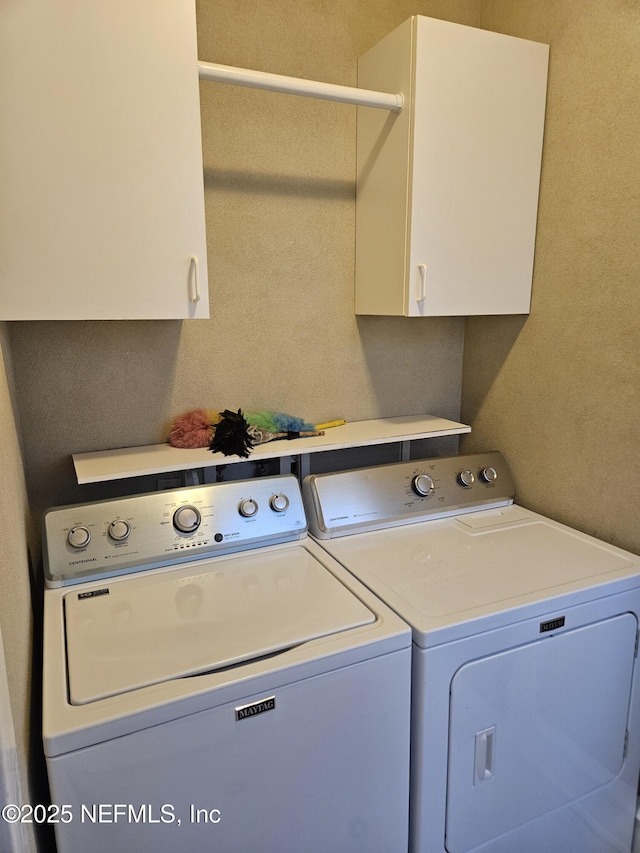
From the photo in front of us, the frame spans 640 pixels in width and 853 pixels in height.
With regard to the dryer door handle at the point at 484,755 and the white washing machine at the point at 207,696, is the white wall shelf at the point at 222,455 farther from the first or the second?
the dryer door handle at the point at 484,755

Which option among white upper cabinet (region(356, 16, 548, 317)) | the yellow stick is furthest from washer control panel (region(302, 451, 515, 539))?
white upper cabinet (region(356, 16, 548, 317))

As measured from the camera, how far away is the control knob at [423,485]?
1.79 metres

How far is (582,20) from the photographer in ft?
5.20

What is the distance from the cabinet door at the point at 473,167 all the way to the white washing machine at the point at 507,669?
657 millimetres

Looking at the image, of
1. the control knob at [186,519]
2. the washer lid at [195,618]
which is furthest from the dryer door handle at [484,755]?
the control knob at [186,519]

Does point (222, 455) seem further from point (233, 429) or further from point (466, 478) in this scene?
point (466, 478)

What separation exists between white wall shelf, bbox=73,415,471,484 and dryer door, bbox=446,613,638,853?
2.48 feet

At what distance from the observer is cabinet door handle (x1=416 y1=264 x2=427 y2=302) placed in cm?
166

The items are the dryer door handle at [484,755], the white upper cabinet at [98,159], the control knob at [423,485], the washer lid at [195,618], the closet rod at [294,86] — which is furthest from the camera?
the control knob at [423,485]

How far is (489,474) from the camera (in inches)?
76.2

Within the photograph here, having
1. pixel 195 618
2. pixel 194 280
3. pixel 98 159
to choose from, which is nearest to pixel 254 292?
pixel 194 280

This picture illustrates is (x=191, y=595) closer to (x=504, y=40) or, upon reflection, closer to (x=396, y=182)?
(x=396, y=182)

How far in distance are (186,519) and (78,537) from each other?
27 centimetres

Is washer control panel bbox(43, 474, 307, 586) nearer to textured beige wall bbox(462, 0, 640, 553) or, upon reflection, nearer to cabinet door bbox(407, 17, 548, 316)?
cabinet door bbox(407, 17, 548, 316)
